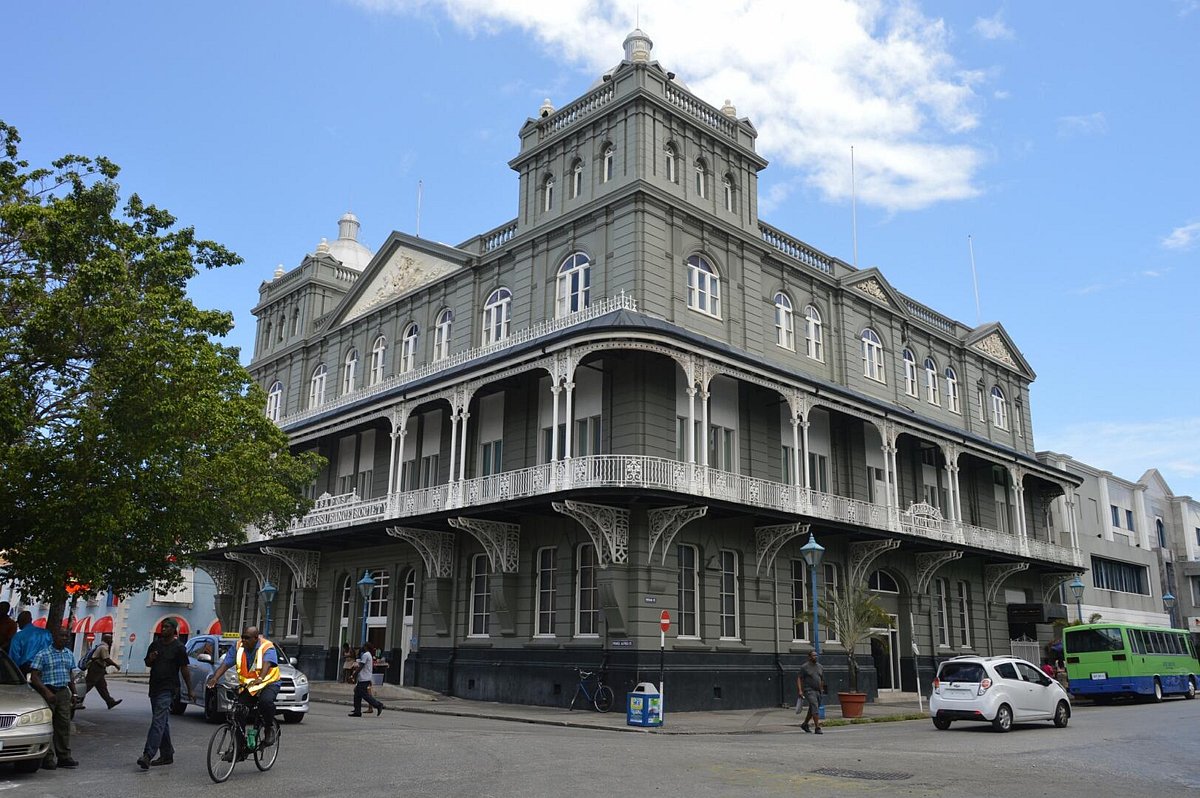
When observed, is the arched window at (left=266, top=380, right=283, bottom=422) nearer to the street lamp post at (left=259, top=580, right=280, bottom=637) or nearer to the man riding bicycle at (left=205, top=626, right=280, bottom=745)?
the street lamp post at (left=259, top=580, right=280, bottom=637)

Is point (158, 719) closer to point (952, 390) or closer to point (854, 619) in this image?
point (854, 619)

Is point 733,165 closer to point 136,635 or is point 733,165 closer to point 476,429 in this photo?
point 476,429

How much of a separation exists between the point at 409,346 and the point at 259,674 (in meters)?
24.8

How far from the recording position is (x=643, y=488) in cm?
2241

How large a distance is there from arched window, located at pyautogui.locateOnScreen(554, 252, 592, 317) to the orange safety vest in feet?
59.0

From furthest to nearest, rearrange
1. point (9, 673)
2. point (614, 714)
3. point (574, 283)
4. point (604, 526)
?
point (574, 283)
point (604, 526)
point (614, 714)
point (9, 673)

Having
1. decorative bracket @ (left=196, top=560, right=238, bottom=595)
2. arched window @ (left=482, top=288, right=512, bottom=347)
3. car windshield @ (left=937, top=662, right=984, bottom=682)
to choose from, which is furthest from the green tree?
decorative bracket @ (left=196, top=560, right=238, bottom=595)

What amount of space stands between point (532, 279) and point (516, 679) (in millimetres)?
11838

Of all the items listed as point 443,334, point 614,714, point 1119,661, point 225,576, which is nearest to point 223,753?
point 614,714

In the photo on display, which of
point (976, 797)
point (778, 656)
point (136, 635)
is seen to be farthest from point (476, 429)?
point (136, 635)

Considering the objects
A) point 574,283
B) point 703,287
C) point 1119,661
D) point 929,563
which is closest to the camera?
point 1119,661

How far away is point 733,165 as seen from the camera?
101 ft

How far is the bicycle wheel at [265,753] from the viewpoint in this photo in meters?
11.2

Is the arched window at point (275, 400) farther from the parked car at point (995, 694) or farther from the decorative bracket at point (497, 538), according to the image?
the parked car at point (995, 694)
